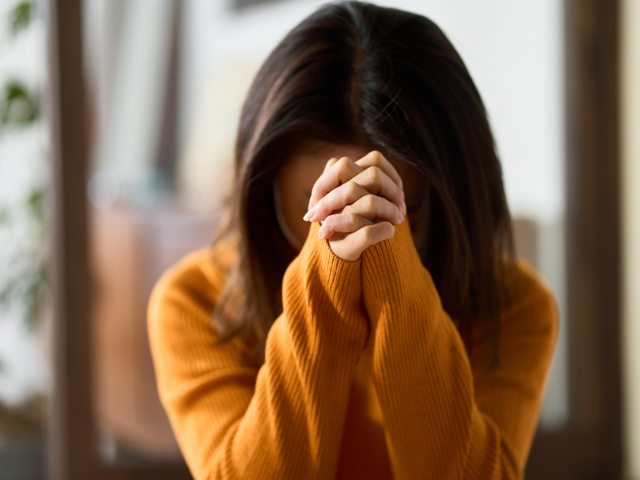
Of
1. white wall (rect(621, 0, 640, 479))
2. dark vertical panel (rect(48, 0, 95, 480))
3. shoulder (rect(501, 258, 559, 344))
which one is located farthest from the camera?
white wall (rect(621, 0, 640, 479))

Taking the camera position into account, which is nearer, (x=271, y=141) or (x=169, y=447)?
(x=271, y=141)

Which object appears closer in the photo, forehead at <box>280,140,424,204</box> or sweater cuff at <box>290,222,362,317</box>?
sweater cuff at <box>290,222,362,317</box>

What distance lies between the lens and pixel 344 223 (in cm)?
55

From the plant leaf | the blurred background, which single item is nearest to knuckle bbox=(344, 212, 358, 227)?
the blurred background

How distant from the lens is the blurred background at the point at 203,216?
4.47ft

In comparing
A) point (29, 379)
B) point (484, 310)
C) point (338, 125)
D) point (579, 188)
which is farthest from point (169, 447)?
point (579, 188)

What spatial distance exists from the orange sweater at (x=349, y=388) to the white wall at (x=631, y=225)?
3.65 ft

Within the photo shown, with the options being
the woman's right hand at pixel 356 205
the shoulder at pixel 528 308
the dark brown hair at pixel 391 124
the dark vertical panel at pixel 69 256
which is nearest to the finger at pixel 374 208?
the woman's right hand at pixel 356 205

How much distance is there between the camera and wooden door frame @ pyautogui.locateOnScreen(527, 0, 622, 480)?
171cm

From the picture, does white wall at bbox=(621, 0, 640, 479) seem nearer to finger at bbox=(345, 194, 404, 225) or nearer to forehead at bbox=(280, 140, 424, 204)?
forehead at bbox=(280, 140, 424, 204)

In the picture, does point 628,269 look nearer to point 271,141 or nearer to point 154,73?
point 271,141

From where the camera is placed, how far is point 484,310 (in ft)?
2.64

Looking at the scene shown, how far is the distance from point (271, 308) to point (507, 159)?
1.10 m

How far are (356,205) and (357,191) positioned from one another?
1 centimetres
